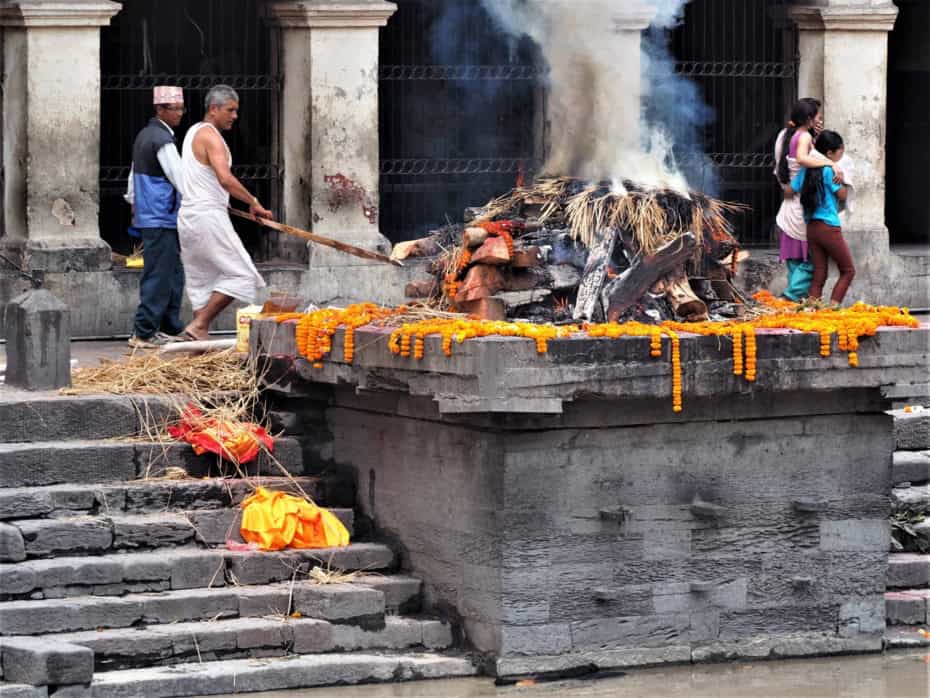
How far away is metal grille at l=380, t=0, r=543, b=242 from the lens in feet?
55.3

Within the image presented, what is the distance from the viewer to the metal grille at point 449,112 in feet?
55.3

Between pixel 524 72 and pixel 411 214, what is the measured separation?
1513 millimetres

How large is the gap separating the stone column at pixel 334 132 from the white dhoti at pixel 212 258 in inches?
109

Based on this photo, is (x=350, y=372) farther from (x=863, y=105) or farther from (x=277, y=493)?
(x=863, y=105)

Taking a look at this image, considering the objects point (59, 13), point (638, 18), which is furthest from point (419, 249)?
point (638, 18)

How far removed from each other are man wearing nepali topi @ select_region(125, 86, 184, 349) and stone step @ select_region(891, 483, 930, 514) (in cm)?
448

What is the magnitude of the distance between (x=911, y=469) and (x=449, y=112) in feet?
22.1

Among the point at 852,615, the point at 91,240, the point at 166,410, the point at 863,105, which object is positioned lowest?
the point at 852,615

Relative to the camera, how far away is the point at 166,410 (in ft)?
35.5

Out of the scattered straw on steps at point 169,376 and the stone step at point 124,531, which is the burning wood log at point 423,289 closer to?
the scattered straw on steps at point 169,376

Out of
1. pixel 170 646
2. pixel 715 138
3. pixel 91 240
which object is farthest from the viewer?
pixel 715 138

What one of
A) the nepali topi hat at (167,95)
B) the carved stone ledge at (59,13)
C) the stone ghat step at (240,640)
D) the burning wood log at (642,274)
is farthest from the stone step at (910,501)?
the carved stone ledge at (59,13)

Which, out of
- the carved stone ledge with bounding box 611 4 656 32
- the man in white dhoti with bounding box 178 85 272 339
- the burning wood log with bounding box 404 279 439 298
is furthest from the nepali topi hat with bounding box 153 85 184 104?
the carved stone ledge with bounding box 611 4 656 32

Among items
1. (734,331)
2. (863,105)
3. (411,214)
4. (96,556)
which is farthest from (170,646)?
(863,105)
